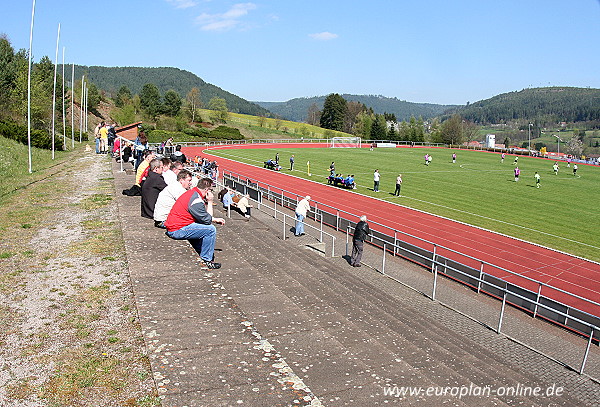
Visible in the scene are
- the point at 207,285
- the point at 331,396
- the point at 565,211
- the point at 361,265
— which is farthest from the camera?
the point at 565,211

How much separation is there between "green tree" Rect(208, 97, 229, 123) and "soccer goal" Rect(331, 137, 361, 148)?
4523 centimetres

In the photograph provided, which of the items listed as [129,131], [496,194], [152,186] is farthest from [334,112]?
[152,186]

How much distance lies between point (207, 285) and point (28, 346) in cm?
283

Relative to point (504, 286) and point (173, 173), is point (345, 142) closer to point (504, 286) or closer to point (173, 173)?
point (504, 286)

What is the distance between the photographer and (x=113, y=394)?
16.2 ft

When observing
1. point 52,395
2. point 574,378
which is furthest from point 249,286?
point 574,378

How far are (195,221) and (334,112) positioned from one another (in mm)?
152852

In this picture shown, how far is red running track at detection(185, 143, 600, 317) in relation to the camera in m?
17.4

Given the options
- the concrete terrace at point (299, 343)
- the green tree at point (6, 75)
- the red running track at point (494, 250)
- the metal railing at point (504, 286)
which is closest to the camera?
the concrete terrace at point (299, 343)

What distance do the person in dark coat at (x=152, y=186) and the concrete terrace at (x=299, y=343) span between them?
46 cm

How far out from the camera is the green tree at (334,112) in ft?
518

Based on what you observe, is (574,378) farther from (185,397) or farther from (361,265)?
(361,265)

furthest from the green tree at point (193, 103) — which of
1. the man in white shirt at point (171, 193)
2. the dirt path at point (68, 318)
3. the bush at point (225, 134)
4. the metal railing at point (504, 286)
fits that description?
the man in white shirt at point (171, 193)

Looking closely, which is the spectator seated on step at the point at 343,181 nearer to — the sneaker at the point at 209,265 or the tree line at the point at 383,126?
the sneaker at the point at 209,265
